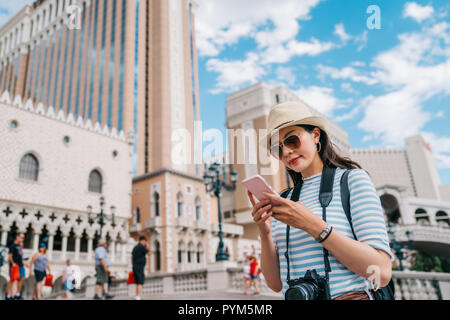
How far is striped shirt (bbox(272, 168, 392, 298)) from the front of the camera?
1126mm

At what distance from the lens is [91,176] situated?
76.8ft

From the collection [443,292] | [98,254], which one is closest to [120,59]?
[98,254]

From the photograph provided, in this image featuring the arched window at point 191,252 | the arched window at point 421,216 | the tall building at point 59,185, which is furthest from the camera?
the arched window at point 421,216

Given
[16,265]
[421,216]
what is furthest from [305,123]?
[421,216]

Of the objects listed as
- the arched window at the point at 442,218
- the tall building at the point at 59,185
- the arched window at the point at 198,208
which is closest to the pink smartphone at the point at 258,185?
the tall building at the point at 59,185

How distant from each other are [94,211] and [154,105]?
21.1 m

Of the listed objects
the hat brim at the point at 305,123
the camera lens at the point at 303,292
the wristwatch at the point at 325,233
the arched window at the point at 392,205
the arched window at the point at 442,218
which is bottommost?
the camera lens at the point at 303,292

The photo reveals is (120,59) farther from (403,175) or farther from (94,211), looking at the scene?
(403,175)

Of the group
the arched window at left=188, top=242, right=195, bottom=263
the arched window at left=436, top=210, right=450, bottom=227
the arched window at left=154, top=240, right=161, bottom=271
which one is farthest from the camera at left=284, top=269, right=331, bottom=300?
the arched window at left=436, top=210, right=450, bottom=227

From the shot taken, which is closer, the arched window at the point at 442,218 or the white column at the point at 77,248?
the white column at the point at 77,248

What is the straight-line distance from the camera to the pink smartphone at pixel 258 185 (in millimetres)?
1057

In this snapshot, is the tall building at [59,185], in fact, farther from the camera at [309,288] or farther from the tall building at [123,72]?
the camera at [309,288]

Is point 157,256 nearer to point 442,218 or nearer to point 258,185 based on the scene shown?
→ point 258,185

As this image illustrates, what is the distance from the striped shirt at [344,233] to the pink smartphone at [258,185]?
257 mm
